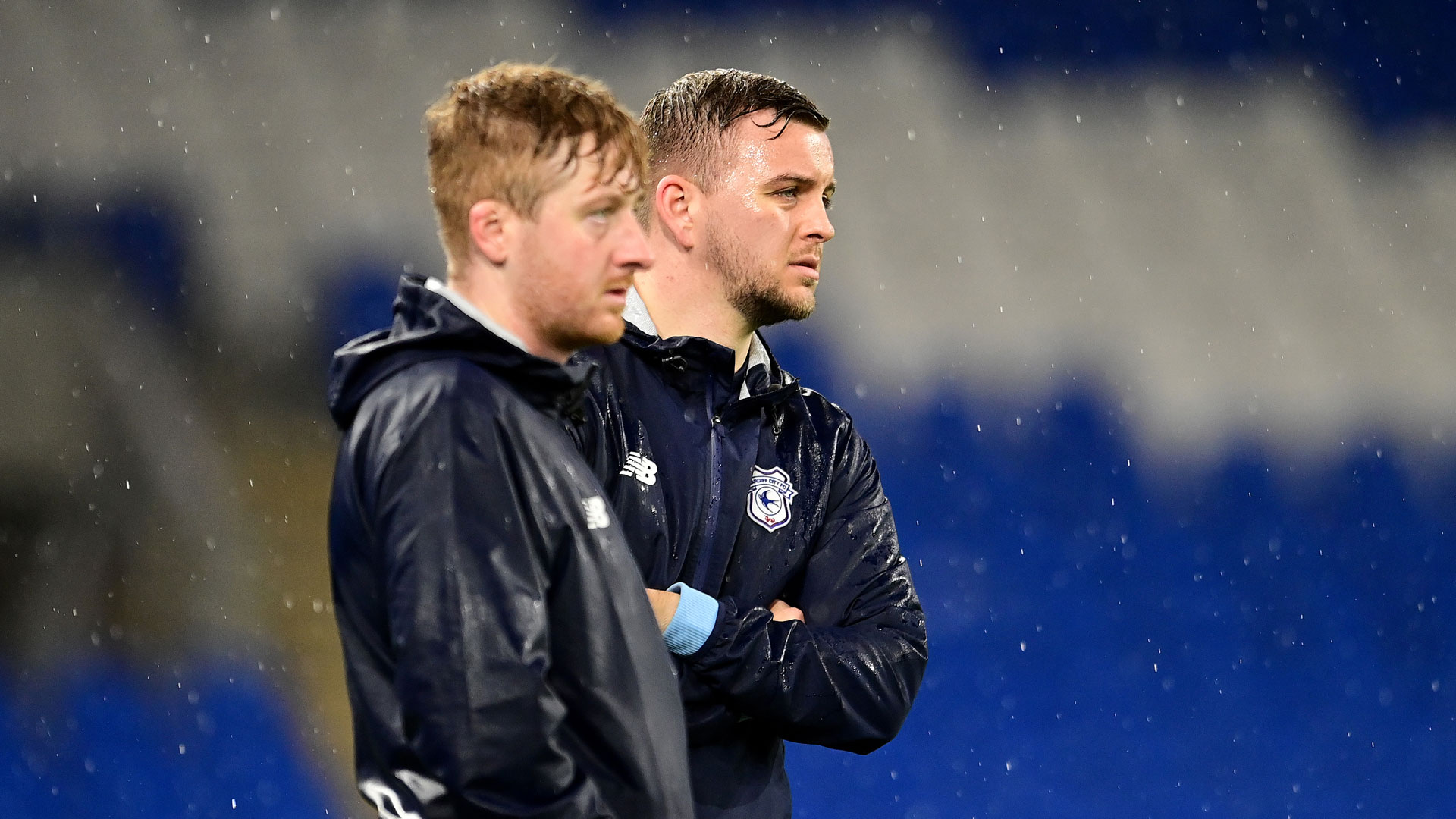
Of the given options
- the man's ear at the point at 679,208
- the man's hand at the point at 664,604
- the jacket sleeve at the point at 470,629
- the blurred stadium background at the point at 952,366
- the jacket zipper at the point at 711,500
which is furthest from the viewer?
the blurred stadium background at the point at 952,366

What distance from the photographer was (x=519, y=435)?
0.89 m

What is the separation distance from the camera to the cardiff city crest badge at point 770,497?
1391 millimetres

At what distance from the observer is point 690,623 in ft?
4.09

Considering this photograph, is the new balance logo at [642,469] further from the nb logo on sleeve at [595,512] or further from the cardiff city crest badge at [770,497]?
the nb logo on sleeve at [595,512]

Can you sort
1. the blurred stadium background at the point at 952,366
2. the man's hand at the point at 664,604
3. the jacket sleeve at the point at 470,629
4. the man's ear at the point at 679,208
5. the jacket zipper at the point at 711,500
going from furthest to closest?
1. the blurred stadium background at the point at 952,366
2. the man's ear at the point at 679,208
3. the jacket zipper at the point at 711,500
4. the man's hand at the point at 664,604
5. the jacket sleeve at the point at 470,629

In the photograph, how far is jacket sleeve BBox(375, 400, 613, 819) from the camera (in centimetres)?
82

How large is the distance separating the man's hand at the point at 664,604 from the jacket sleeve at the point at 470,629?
1.24 feet

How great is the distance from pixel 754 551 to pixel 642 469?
0.15m

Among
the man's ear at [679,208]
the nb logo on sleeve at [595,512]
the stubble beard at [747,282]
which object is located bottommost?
the nb logo on sleeve at [595,512]

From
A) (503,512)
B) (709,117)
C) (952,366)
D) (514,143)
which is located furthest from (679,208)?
(952,366)

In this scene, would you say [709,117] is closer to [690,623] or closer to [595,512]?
[690,623]

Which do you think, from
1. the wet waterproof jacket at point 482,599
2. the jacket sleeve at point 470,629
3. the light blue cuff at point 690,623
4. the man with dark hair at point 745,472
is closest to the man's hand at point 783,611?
the man with dark hair at point 745,472

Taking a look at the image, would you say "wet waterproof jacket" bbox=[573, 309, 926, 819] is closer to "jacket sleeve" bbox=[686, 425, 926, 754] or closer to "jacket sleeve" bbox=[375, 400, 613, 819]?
"jacket sleeve" bbox=[686, 425, 926, 754]

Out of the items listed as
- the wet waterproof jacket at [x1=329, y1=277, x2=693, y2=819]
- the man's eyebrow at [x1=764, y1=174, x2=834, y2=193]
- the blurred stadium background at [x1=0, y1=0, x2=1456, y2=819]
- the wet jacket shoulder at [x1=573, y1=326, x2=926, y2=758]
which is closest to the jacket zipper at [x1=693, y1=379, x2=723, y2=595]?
the wet jacket shoulder at [x1=573, y1=326, x2=926, y2=758]
